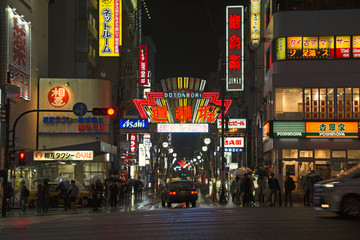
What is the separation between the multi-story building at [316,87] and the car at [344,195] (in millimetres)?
23667

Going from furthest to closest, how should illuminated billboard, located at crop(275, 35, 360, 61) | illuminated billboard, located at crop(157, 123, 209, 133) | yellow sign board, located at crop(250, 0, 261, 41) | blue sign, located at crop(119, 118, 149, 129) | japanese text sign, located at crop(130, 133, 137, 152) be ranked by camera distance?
japanese text sign, located at crop(130, 133, 137, 152) < illuminated billboard, located at crop(157, 123, 209, 133) < blue sign, located at crop(119, 118, 149, 129) < yellow sign board, located at crop(250, 0, 261, 41) < illuminated billboard, located at crop(275, 35, 360, 61)

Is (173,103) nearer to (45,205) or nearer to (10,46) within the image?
(10,46)

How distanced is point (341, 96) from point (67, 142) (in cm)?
2600

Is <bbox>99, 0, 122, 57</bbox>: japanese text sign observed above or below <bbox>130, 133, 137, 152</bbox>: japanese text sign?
above

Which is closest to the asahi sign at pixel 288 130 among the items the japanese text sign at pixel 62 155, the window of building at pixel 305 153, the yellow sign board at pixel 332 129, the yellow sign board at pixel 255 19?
the yellow sign board at pixel 332 129

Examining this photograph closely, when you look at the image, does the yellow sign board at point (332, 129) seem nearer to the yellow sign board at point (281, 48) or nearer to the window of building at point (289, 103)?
the window of building at point (289, 103)

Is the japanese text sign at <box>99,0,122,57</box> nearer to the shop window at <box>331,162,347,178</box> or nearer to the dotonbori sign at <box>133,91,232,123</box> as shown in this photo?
the dotonbori sign at <box>133,91,232,123</box>

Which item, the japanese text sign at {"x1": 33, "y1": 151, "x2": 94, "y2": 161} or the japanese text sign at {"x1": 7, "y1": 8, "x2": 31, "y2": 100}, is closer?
the japanese text sign at {"x1": 7, "y1": 8, "x2": 31, "y2": 100}

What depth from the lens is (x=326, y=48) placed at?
140 ft

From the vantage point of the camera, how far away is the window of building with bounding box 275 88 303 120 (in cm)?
4294

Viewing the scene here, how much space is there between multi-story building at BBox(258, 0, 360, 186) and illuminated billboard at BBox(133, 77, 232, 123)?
873 cm

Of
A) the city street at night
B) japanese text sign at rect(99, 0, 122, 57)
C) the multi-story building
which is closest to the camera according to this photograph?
the city street at night

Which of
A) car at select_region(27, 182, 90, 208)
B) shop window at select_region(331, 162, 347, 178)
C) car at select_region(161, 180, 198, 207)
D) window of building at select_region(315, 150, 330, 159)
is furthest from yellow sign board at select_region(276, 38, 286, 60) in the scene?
car at select_region(27, 182, 90, 208)

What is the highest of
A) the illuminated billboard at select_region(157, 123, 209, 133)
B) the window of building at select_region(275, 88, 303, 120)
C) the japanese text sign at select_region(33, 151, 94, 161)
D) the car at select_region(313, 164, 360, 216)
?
the window of building at select_region(275, 88, 303, 120)
